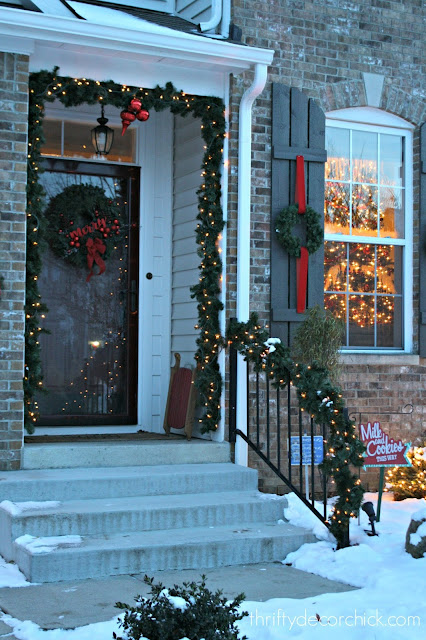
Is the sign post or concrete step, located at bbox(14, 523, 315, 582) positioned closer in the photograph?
concrete step, located at bbox(14, 523, 315, 582)

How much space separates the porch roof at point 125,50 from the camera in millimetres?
6180

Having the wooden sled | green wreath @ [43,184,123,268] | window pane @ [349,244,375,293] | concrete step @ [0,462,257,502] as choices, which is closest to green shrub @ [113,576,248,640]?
concrete step @ [0,462,257,502]

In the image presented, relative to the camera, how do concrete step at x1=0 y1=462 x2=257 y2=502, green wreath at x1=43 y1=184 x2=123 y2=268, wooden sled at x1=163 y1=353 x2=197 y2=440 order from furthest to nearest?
green wreath at x1=43 y1=184 x2=123 y2=268 < wooden sled at x1=163 y1=353 x2=197 y2=440 < concrete step at x1=0 y1=462 x2=257 y2=502

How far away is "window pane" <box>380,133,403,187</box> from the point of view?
8.18m

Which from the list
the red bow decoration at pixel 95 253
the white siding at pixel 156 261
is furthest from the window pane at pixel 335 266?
the red bow decoration at pixel 95 253

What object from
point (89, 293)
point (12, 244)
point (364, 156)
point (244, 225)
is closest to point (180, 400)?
point (89, 293)

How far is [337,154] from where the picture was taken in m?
7.96

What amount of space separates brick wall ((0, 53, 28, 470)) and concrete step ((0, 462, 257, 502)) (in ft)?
1.31

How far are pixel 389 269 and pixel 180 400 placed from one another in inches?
92.8

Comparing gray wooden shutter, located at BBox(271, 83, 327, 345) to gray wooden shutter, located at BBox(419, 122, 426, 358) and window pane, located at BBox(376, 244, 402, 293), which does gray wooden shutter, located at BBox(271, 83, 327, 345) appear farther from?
gray wooden shutter, located at BBox(419, 122, 426, 358)

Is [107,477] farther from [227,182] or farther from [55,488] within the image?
[227,182]

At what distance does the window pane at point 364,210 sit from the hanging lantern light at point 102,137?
2277 mm

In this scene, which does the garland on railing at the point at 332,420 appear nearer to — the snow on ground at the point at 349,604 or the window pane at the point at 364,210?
the snow on ground at the point at 349,604

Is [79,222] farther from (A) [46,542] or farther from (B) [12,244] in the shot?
(A) [46,542]
